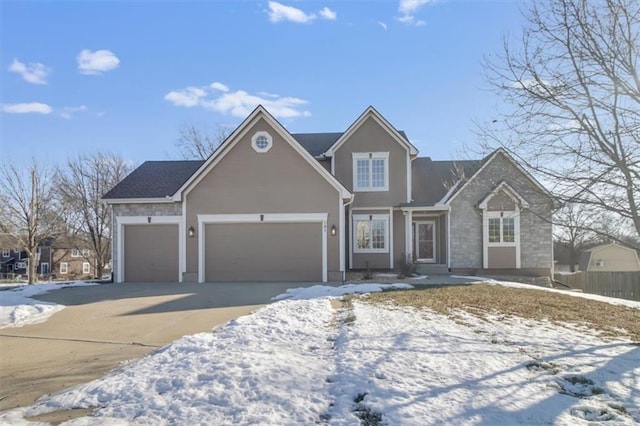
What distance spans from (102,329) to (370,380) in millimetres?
6023

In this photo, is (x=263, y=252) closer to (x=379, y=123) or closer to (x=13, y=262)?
(x=379, y=123)

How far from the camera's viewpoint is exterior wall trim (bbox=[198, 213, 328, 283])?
1598cm

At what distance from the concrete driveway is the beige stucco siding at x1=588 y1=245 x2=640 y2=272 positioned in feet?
144

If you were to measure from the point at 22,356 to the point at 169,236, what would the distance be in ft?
33.5

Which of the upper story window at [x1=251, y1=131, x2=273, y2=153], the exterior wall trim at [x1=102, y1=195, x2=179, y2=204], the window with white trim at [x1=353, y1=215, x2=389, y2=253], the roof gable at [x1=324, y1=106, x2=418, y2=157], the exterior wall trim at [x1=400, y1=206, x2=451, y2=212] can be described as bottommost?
the window with white trim at [x1=353, y1=215, x2=389, y2=253]

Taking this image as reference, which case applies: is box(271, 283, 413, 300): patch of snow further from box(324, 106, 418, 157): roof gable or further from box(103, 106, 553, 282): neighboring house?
box(324, 106, 418, 157): roof gable

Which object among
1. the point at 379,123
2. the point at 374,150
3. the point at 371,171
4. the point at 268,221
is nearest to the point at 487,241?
the point at 371,171

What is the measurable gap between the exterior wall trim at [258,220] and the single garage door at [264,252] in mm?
143

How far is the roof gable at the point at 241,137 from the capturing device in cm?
1601

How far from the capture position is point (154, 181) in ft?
61.2

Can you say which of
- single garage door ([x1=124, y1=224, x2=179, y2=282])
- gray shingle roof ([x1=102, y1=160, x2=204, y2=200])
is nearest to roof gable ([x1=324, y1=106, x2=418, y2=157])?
gray shingle roof ([x1=102, y1=160, x2=204, y2=200])

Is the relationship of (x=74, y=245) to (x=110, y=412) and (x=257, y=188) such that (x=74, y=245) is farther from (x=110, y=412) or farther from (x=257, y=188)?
(x=110, y=412)

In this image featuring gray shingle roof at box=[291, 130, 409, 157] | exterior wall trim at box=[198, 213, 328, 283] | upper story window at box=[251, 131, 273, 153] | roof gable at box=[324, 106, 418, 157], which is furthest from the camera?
gray shingle roof at box=[291, 130, 409, 157]

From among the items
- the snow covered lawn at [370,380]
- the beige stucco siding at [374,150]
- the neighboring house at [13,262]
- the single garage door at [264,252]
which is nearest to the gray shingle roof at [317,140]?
the beige stucco siding at [374,150]
